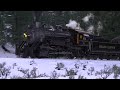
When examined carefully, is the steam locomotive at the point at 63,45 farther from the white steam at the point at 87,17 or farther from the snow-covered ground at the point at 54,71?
the white steam at the point at 87,17

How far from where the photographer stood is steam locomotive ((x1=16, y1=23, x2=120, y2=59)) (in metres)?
19.8

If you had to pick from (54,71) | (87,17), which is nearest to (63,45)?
(54,71)

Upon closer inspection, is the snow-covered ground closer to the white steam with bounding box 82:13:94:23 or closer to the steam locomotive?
the steam locomotive

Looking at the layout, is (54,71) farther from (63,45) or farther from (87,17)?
(87,17)

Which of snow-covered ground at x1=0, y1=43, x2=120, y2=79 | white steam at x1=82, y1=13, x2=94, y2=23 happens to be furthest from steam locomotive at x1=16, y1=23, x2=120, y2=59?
white steam at x1=82, y1=13, x2=94, y2=23

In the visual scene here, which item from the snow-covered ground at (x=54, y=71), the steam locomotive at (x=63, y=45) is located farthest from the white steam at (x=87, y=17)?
the snow-covered ground at (x=54, y=71)

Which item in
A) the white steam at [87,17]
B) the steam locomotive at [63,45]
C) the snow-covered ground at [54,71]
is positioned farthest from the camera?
the white steam at [87,17]

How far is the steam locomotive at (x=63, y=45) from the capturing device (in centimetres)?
1985

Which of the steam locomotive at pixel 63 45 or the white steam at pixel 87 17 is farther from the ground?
the white steam at pixel 87 17

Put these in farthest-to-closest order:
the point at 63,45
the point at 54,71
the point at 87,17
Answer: the point at 87,17, the point at 63,45, the point at 54,71

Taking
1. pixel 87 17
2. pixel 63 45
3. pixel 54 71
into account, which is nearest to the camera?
pixel 54 71

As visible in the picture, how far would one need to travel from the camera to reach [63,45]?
20484 millimetres
